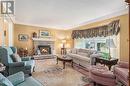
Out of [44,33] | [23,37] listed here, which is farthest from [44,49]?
[23,37]

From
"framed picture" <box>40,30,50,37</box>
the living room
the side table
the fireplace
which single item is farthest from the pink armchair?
"framed picture" <box>40,30,50,37</box>

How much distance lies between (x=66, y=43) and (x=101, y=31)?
4114 millimetres

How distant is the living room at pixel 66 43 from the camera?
342 cm

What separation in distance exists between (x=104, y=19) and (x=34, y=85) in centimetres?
474

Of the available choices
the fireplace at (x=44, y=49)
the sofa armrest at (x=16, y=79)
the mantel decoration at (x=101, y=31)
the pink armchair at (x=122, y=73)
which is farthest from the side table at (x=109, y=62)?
the fireplace at (x=44, y=49)

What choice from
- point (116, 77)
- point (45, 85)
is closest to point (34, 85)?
point (45, 85)

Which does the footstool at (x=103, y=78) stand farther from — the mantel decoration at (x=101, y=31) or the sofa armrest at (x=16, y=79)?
the mantel decoration at (x=101, y=31)

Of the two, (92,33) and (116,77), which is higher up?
(92,33)

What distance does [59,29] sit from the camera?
9555mm

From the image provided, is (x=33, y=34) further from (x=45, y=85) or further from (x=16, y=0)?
(x=45, y=85)

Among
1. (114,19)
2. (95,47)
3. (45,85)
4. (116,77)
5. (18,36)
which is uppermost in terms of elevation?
(114,19)

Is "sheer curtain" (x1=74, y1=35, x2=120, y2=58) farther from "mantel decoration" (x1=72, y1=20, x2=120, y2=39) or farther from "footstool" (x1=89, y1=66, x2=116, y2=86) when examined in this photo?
"footstool" (x1=89, y1=66, x2=116, y2=86)

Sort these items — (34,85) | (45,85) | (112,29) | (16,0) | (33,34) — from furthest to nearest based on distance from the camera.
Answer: (33,34) < (112,29) < (16,0) < (45,85) < (34,85)

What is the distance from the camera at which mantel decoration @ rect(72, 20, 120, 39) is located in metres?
4.76
